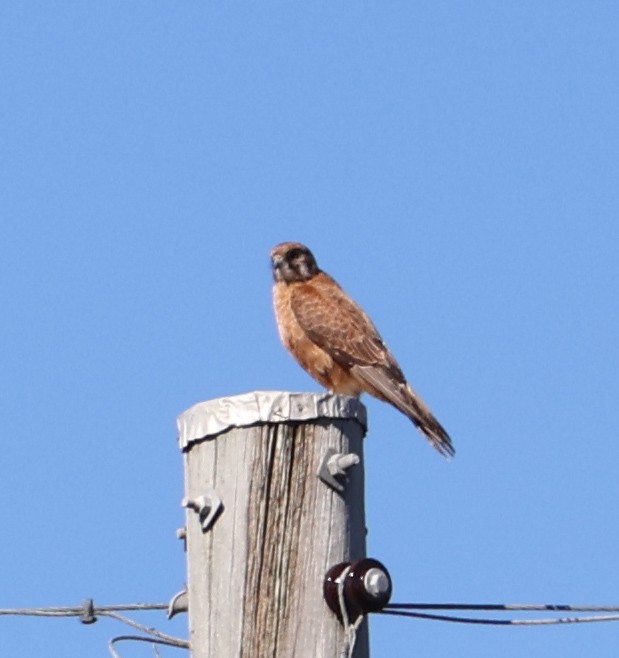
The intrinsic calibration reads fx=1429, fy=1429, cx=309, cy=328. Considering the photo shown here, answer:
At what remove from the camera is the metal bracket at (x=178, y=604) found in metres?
4.06

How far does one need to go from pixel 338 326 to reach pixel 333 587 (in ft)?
18.0

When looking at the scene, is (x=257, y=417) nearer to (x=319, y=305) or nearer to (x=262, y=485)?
(x=262, y=485)

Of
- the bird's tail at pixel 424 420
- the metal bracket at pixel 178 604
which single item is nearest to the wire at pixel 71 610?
the metal bracket at pixel 178 604

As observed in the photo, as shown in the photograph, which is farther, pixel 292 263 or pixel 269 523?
pixel 292 263

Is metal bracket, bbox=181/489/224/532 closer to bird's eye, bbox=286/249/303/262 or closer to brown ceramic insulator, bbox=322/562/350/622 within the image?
brown ceramic insulator, bbox=322/562/350/622

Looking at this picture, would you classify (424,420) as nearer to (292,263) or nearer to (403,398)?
(403,398)

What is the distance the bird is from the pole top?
4.51m

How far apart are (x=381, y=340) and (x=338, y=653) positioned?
564 centimetres

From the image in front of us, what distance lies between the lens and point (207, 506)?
3.70 m

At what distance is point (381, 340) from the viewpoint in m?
9.24

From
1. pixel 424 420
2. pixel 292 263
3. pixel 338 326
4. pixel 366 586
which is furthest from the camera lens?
pixel 292 263

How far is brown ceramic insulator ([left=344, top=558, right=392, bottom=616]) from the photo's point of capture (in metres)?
3.64

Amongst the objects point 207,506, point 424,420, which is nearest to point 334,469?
point 207,506

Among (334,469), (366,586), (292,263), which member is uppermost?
(292,263)
